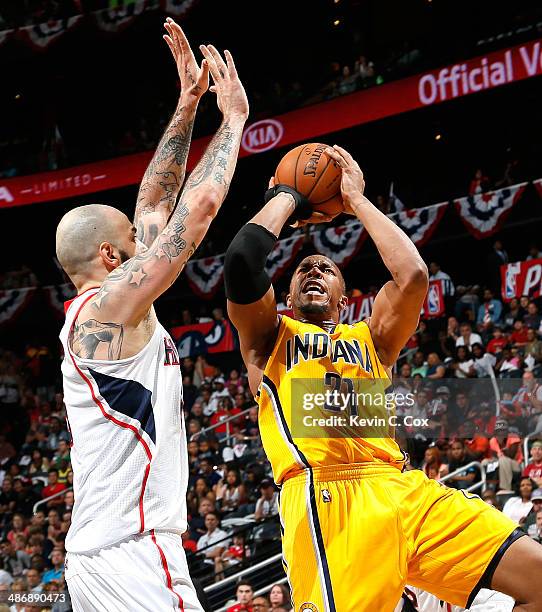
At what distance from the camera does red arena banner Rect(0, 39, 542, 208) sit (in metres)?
13.8

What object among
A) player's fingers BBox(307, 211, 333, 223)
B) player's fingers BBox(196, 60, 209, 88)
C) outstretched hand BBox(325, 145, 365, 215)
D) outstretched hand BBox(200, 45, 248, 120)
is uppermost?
player's fingers BBox(196, 60, 209, 88)

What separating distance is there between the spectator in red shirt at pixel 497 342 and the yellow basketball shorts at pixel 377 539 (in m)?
7.32

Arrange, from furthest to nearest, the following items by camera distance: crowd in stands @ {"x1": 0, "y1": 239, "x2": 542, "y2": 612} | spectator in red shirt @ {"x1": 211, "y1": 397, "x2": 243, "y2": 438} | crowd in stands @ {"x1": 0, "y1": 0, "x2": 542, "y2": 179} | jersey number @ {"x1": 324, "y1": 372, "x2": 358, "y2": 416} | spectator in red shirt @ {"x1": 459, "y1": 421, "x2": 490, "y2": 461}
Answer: crowd in stands @ {"x1": 0, "y1": 0, "x2": 542, "y2": 179} → spectator in red shirt @ {"x1": 211, "y1": 397, "x2": 243, "y2": 438} → spectator in red shirt @ {"x1": 459, "y1": 421, "x2": 490, "y2": 461} → crowd in stands @ {"x1": 0, "y1": 239, "x2": 542, "y2": 612} → jersey number @ {"x1": 324, "y1": 372, "x2": 358, "y2": 416}

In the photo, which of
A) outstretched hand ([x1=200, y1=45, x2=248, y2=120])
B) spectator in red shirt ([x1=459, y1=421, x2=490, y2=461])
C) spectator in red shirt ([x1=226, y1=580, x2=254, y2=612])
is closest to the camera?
outstretched hand ([x1=200, y1=45, x2=248, y2=120])

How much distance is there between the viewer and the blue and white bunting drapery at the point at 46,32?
17312mm

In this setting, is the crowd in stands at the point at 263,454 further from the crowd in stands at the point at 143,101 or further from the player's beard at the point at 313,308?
the crowd in stands at the point at 143,101

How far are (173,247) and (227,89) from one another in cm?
83

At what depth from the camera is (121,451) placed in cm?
283

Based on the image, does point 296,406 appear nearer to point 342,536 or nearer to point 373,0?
point 342,536

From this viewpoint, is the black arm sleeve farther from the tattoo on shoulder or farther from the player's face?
the tattoo on shoulder

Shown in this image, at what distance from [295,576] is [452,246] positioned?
12.7 meters

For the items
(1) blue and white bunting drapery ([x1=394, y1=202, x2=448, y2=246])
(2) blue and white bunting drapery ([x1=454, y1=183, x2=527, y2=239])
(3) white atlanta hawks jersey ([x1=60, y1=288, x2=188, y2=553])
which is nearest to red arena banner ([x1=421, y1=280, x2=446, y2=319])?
(1) blue and white bunting drapery ([x1=394, y1=202, x2=448, y2=246])

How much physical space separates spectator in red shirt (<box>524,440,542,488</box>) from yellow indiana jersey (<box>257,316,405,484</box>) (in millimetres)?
4253

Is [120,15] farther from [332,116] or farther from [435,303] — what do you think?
[435,303]
